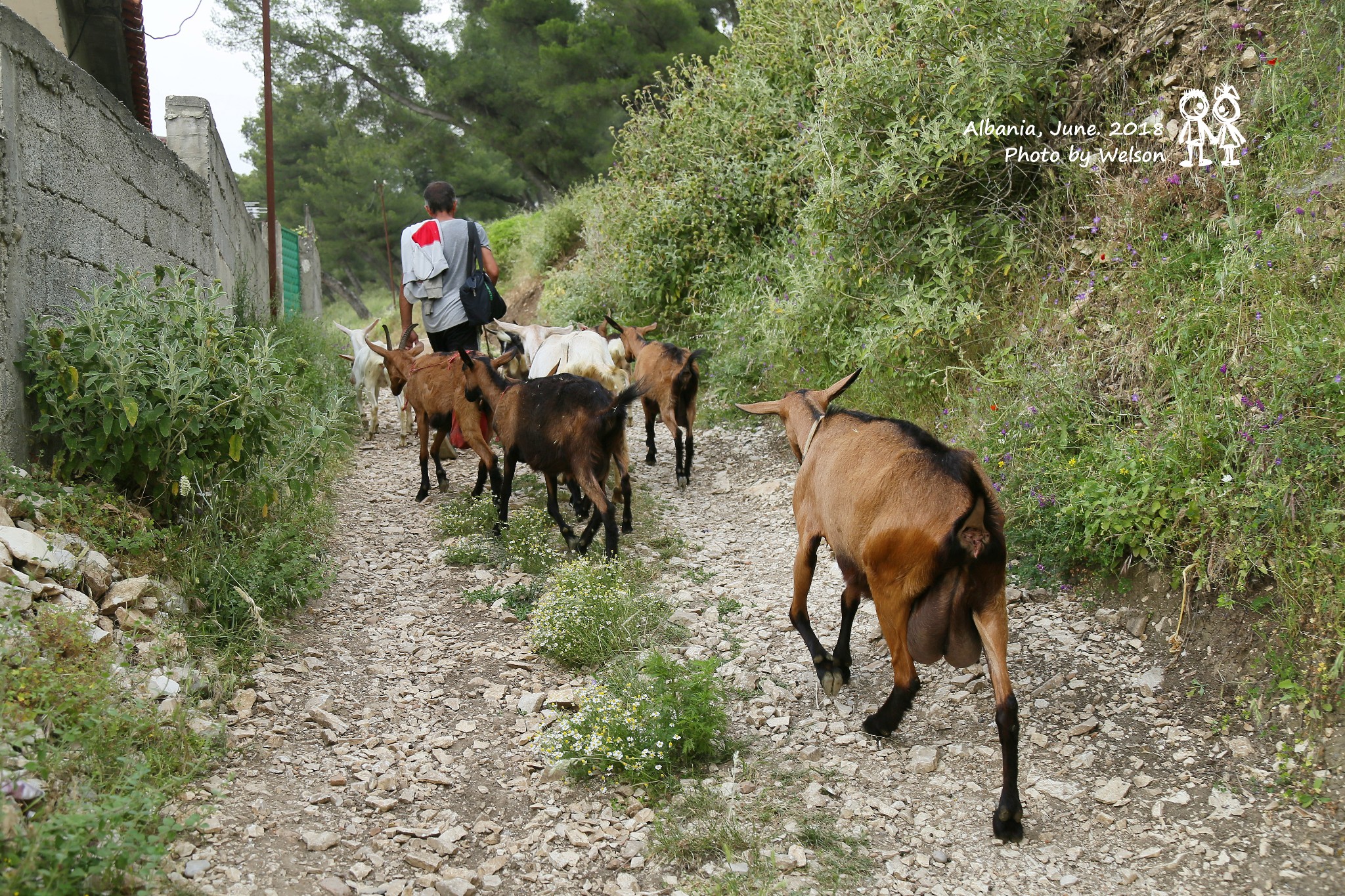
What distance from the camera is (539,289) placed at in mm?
17438

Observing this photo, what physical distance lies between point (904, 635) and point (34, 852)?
2895 millimetres

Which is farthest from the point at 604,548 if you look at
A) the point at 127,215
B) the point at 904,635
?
the point at 127,215

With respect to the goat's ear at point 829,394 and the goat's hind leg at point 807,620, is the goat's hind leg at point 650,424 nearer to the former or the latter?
the goat's ear at point 829,394

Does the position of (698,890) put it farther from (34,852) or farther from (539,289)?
(539,289)

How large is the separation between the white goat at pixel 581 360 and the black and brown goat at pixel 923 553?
4326 mm

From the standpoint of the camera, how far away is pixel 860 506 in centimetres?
374

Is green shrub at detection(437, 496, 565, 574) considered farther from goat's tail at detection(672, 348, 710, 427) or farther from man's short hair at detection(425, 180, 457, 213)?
man's short hair at detection(425, 180, 457, 213)

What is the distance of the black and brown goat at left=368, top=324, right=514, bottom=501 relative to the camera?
6.99 meters

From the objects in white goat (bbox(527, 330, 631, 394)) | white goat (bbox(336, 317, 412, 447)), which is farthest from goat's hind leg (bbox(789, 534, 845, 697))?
white goat (bbox(336, 317, 412, 447))

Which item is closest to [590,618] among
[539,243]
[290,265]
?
[539,243]

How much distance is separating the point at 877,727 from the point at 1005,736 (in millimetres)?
730

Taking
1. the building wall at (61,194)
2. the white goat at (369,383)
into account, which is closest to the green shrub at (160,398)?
the building wall at (61,194)

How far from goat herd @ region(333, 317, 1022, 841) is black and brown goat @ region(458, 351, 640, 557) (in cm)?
1

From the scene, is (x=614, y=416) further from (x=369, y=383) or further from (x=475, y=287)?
(x=369, y=383)
